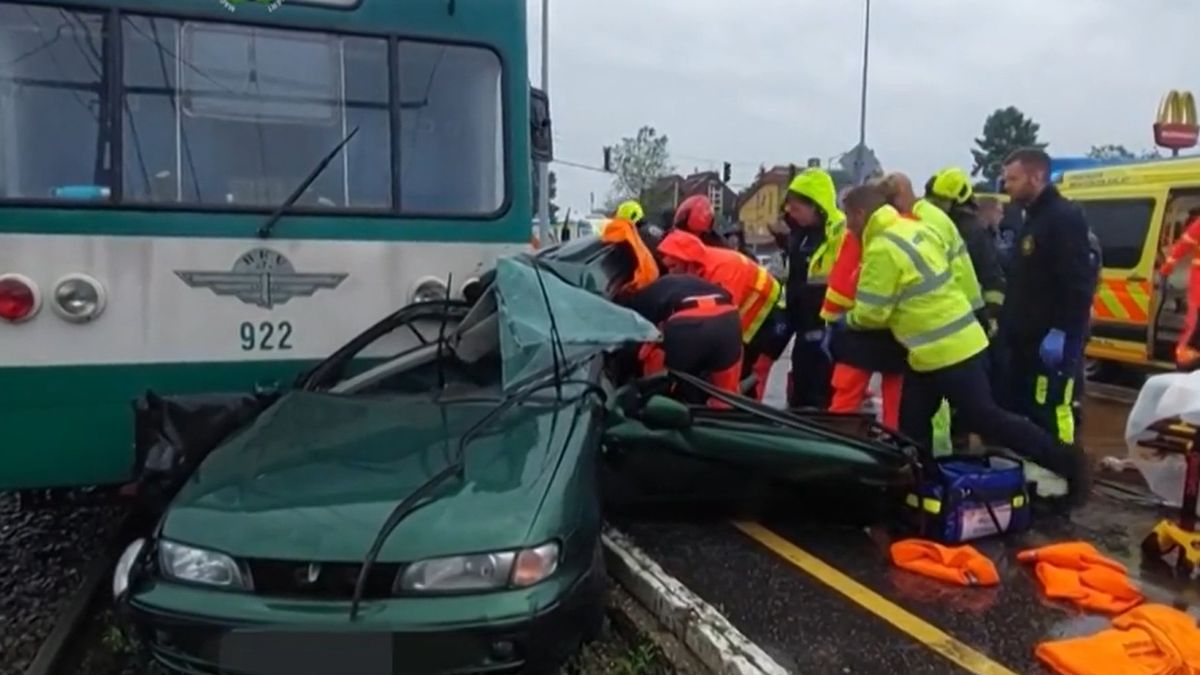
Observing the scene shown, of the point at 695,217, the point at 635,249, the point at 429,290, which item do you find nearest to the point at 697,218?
the point at 695,217

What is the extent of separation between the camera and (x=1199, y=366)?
617cm

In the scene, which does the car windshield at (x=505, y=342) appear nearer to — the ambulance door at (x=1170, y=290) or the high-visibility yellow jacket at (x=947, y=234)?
the high-visibility yellow jacket at (x=947, y=234)

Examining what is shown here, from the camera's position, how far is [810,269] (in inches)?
271

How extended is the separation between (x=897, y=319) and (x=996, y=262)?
2423 millimetres

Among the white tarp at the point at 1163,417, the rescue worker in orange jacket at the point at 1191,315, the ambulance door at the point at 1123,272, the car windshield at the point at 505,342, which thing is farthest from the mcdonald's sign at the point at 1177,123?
the car windshield at the point at 505,342

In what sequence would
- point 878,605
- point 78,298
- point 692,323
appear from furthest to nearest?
point 692,323 → point 78,298 → point 878,605

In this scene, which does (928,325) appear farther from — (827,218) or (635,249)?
(827,218)

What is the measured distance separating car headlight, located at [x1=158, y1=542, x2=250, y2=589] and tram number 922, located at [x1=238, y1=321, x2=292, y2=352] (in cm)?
156

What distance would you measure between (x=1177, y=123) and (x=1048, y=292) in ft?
32.2

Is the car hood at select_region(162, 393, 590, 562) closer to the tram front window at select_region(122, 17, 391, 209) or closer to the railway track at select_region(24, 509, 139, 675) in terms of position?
the railway track at select_region(24, 509, 139, 675)

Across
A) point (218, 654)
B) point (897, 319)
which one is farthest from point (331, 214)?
point (897, 319)

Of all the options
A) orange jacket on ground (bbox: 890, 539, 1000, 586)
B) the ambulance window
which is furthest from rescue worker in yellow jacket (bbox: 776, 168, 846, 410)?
the ambulance window

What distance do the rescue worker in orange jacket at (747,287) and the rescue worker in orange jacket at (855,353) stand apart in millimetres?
658

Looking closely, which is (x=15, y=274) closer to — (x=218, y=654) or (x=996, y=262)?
(x=218, y=654)
